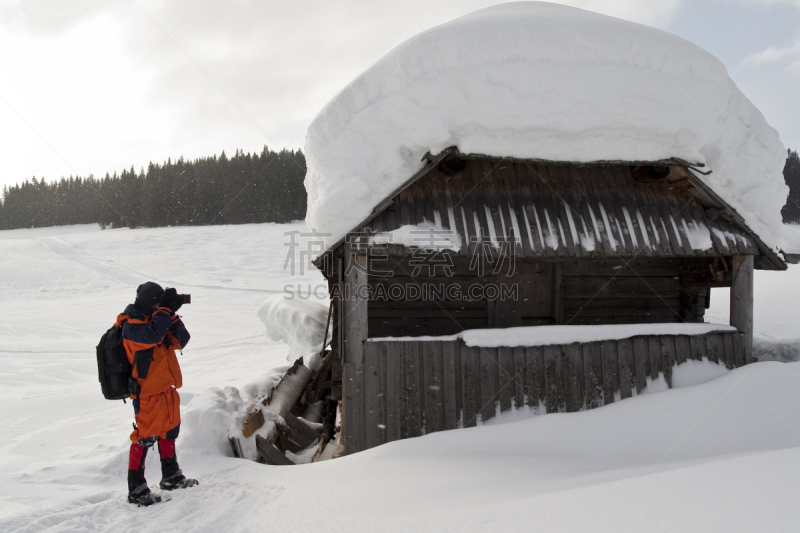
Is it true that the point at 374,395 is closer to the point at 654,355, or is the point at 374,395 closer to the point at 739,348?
the point at 654,355

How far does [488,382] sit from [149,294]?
4179 millimetres

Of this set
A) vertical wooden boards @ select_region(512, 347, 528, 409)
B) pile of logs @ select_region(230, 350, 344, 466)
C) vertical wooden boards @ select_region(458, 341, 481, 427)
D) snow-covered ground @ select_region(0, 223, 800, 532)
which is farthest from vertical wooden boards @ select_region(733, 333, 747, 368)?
pile of logs @ select_region(230, 350, 344, 466)

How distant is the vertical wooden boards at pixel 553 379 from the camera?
6.16m

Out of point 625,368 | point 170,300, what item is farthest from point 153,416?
point 625,368

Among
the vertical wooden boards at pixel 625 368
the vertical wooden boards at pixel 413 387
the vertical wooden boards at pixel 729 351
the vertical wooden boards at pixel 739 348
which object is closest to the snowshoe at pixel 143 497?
the vertical wooden boards at pixel 413 387

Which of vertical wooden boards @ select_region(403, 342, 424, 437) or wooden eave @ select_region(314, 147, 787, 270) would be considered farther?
vertical wooden boards @ select_region(403, 342, 424, 437)

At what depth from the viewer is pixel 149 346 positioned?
3.90 m

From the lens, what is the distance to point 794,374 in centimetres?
579

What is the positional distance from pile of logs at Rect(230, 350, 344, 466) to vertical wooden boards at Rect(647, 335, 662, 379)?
4.53m

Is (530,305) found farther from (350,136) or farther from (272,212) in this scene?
(272,212)

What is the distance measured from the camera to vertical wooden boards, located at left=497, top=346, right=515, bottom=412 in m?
6.06

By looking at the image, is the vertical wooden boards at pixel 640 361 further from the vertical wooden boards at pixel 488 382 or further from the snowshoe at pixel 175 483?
the snowshoe at pixel 175 483

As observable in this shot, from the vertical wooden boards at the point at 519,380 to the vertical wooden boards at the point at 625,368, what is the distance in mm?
1420

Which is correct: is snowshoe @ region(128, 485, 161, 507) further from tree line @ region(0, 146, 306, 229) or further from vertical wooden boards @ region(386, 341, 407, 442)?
tree line @ region(0, 146, 306, 229)
